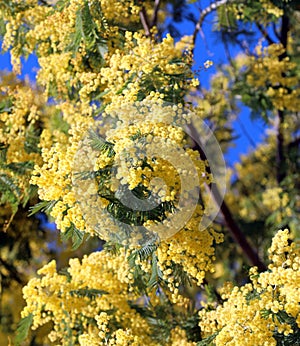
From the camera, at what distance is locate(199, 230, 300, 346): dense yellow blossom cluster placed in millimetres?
3273

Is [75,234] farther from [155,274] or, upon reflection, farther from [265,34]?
[265,34]

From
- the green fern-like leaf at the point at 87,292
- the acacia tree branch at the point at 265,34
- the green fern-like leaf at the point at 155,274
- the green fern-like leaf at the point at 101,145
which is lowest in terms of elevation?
the green fern-like leaf at the point at 155,274

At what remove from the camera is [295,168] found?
827 cm

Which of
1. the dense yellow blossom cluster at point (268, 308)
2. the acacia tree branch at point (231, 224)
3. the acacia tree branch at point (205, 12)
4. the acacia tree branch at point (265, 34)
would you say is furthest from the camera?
the acacia tree branch at point (265, 34)

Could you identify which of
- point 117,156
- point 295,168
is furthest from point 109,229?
point 295,168

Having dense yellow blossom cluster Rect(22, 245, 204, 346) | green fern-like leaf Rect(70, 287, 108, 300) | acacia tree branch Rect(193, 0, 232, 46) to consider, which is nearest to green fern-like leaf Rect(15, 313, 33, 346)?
dense yellow blossom cluster Rect(22, 245, 204, 346)

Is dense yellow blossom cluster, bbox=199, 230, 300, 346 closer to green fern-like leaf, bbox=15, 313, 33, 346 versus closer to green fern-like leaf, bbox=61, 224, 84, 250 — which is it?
green fern-like leaf, bbox=61, 224, 84, 250

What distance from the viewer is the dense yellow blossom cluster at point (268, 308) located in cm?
327

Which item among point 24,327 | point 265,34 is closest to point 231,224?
point 24,327

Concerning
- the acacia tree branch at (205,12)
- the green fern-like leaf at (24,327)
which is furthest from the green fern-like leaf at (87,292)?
the acacia tree branch at (205,12)

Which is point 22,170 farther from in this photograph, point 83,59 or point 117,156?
point 117,156

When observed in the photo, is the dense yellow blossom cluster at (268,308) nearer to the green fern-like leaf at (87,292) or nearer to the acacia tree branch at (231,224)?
the green fern-like leaf at (87,292)

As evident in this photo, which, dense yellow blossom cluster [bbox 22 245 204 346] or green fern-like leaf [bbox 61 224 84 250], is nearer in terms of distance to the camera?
green fern-like leaf [bbox 61 224 84 250]

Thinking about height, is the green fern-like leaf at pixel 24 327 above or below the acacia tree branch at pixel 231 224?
below
